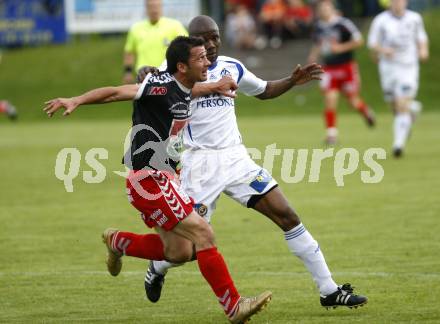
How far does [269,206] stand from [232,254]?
2.46 meters

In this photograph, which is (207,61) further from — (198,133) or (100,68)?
(100,68)

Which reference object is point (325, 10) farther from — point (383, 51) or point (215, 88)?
point (215, 88)

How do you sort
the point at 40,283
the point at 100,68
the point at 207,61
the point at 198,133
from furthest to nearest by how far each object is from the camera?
the point at 100,68, the point at 40,283, the point at 198,133, the point at 207,61

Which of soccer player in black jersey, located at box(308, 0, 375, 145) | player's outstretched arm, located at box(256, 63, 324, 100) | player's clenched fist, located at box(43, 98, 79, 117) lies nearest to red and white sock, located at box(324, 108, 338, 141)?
soccer player in black jersey, located at box(308, 0, 375, 145)

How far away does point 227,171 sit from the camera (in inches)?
321

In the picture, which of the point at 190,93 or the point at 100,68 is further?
the point at 100,68

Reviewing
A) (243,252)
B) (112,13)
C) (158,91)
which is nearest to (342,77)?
(243,252)

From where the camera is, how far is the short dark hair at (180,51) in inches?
297

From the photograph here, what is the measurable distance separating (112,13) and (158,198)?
112ft

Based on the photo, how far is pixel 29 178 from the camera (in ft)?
57.6

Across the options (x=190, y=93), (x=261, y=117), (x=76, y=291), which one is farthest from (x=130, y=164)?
(x=261, y=117)

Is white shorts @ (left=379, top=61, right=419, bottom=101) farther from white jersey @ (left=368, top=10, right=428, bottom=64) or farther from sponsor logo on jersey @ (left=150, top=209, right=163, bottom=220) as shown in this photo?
sponsor logo on jersey @ (left=150, top=209, right=163, bottom=220)

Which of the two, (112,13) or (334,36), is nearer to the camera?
(334,36)

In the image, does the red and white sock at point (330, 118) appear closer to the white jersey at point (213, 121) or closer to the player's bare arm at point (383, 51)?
the player's bare arm at point (383, 51)
